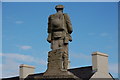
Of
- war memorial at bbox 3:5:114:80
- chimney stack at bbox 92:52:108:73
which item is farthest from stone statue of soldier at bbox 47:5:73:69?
chimney stack at bbox 92:52:108:73

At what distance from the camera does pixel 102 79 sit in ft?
97.5

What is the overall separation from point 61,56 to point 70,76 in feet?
3.20

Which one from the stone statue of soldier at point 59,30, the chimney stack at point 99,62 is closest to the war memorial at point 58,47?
the stone statue of soldier at point 59,30

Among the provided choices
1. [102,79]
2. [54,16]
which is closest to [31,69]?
[102,79]

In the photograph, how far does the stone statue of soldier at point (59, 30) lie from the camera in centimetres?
1294

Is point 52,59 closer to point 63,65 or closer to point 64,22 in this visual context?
point 63,65

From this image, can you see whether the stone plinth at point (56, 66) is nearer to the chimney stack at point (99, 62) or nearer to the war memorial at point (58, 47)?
the war memorial at point (58, 47)

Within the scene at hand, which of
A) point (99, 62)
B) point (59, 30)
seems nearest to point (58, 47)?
point (59, 30)

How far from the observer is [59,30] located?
13078mm

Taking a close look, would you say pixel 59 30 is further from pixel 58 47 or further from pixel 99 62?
pixel 99 62

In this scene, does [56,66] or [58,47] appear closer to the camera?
[56,66]

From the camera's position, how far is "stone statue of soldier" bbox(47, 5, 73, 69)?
42.4ft

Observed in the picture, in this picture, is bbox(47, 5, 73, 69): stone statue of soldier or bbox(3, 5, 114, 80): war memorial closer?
bbox(3, 5, 114, 80): war memorial

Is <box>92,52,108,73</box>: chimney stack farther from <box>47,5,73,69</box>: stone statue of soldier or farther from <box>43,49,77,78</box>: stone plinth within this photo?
<box>43,49,77,78</box>: stone plinth
